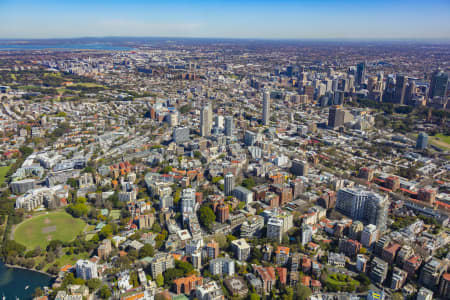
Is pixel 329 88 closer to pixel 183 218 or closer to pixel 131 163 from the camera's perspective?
pixel 131 163

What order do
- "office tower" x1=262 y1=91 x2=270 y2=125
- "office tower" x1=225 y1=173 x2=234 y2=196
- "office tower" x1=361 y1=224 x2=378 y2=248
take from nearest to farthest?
"office tower" x1=361 y1=224 x2=378 y2=248, "office tower" x1=225 y1=173 x2=234 y2=196, "office tower" x1=262 y1=91 x2=270 y2=125

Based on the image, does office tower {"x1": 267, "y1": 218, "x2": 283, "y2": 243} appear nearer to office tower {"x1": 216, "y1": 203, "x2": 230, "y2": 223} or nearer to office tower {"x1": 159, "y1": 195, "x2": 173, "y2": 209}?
office tower {"x1": 216, "y1": 203, "x2": 230, "y2": 223}

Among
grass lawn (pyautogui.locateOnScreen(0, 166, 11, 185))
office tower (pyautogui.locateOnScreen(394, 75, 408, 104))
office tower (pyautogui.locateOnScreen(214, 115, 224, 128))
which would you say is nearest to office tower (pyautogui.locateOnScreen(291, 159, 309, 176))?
office tower (pyautogui.locateOnScreen(214, 115, 224, 128))

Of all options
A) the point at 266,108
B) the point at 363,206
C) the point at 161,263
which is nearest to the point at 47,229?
the point at 161,263

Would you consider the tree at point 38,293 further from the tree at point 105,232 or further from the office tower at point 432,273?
the office tower at point 432,273

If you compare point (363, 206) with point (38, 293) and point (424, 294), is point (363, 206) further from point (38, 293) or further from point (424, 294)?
point (38, 293)

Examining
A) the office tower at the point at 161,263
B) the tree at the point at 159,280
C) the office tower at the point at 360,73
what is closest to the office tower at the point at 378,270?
the office tower at the point at 161,263
